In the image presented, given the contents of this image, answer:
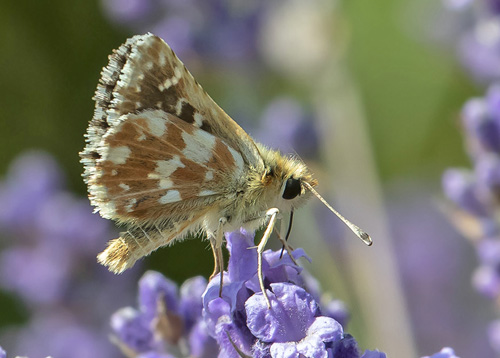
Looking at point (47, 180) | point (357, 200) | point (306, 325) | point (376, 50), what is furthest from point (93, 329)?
point (376, 50)

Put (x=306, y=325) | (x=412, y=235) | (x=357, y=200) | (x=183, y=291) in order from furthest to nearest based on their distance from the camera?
1. (x=412, y=235)
2. (x=357, y=200)
3. (x=183, y=291)
4. (x=306, y=325)

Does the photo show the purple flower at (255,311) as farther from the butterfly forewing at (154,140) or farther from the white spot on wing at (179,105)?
the white spot on wing at (179,105)

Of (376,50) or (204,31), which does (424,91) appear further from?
(204,31)

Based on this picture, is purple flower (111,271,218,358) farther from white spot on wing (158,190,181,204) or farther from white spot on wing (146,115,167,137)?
white spot on wing (146,115,167,137)

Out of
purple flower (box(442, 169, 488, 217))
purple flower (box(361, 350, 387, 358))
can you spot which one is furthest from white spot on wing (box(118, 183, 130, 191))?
purple flower (box(442, 169, 488, 217))

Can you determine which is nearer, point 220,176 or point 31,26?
point 220,176

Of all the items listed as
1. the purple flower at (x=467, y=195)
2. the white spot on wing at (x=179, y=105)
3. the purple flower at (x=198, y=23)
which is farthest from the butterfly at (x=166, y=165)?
the purple flower at (x=198, y=23)
